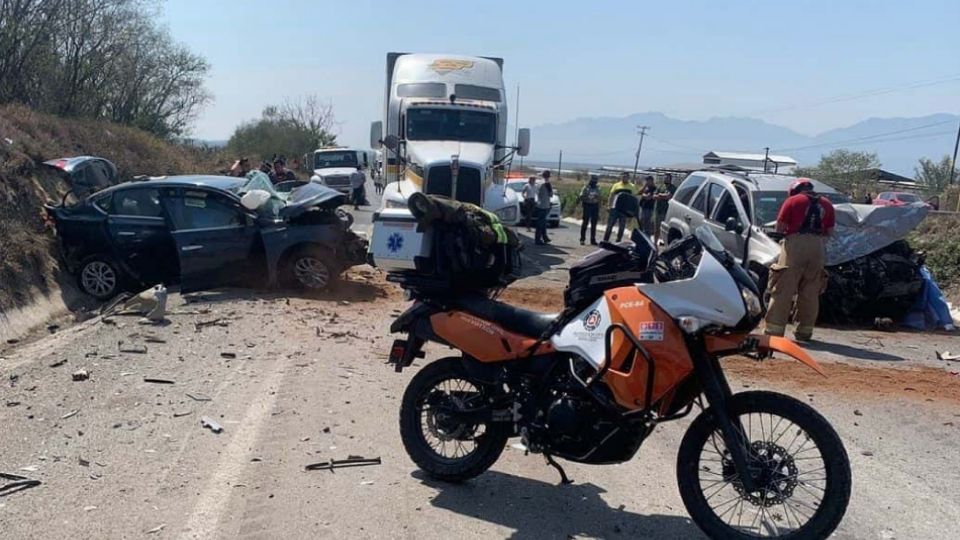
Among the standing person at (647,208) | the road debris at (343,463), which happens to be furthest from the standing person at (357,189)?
the road debris at (343,463)

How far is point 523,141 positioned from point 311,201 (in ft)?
25.3

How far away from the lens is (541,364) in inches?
185

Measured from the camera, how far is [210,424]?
6020mm

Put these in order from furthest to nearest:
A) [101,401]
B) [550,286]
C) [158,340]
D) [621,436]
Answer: [550,286] → [158,340] → [101,401] → [621,436]

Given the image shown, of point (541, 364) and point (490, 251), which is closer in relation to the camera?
point (541, 364)

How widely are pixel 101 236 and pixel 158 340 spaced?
422 cm

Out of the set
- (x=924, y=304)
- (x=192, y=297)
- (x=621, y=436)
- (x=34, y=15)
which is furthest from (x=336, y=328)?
(x=34, y=15)

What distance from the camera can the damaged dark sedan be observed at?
37.4 feet

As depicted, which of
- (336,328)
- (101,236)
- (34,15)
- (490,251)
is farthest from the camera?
(34,15)

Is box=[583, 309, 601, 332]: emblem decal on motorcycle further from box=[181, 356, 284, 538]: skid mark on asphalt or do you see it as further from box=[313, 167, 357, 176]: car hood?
box=[313, 167, 357, 176]: car hood

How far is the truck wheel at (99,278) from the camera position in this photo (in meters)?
12.1

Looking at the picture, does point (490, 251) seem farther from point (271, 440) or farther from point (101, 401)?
point (101, 401)

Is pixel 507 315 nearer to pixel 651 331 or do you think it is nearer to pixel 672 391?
pixel 651 331

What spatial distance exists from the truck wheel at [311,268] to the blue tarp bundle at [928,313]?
302 inches
